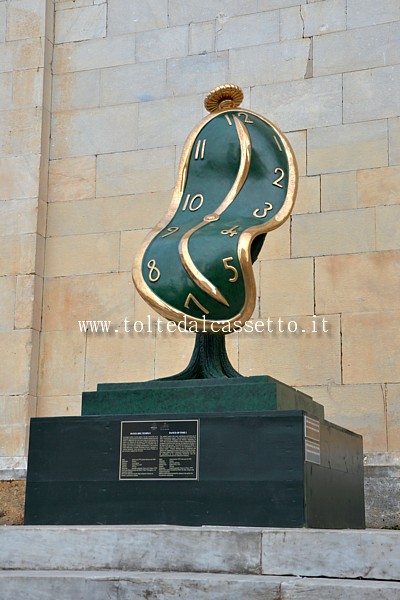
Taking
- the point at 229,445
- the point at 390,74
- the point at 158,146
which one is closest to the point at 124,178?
the point at 158,146

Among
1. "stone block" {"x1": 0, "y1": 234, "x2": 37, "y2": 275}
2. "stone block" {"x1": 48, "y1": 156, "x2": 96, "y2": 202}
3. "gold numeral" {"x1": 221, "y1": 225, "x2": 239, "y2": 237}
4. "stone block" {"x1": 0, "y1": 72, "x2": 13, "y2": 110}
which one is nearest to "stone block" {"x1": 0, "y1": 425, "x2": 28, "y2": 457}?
"stone block" {"x1": 0, "y1": 234, "x2": 37, "y2": 275}

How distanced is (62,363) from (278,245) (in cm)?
228

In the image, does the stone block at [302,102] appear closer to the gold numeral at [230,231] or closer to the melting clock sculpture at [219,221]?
the melting clock sculpture at [219,221]

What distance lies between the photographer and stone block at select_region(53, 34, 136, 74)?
393 inches

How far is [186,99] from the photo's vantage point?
963 cm

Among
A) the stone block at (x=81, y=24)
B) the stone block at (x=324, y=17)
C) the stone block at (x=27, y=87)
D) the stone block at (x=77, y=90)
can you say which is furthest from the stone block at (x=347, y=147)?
the stone block at (x=27, y=87)

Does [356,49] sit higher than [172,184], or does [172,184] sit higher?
[356,49]

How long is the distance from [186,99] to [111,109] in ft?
2.57

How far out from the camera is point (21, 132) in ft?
32.6

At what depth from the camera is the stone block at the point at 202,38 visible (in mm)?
9688

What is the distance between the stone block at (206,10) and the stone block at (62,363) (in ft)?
10.6

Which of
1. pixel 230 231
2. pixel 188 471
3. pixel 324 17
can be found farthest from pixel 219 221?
pixel 324 17

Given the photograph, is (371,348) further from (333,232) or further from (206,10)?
(206,10)

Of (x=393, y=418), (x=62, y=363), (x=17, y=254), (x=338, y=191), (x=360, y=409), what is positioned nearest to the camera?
(x=393, y=418)
